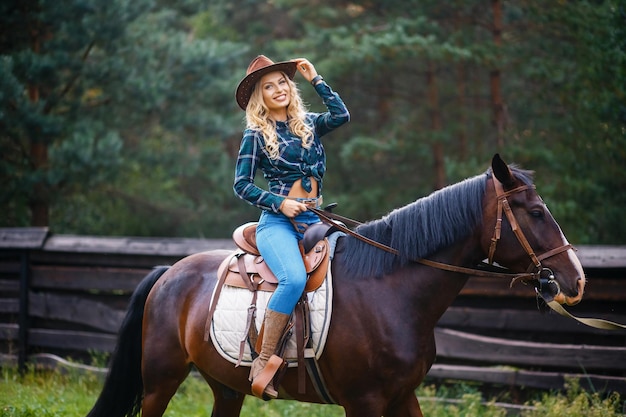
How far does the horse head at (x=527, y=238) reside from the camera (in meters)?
3.74

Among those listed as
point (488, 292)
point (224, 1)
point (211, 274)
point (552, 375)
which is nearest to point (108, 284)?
point (211, 274)

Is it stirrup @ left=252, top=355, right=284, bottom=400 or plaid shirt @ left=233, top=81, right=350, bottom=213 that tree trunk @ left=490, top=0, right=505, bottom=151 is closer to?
plaid shirt @ left=233, top=81, right=350, bottom=213

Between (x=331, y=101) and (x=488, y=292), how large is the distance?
10.3 ft

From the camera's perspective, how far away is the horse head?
3.74 meters

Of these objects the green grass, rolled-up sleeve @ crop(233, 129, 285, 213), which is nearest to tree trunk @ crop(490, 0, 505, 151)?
the green grass

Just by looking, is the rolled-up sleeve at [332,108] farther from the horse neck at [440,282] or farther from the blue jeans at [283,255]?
the horse neck at [440,282]

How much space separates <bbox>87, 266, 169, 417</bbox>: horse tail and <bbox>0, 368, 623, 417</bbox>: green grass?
1.40 metres

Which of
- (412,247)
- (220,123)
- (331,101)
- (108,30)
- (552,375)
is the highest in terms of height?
(331,101)

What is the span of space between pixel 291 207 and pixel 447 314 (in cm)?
328

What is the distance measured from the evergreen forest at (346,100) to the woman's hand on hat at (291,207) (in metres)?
4.72

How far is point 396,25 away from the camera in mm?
13344

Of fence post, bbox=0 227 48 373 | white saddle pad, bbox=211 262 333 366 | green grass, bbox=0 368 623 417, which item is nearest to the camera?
white saddle pad, bbox=211 262 333 366

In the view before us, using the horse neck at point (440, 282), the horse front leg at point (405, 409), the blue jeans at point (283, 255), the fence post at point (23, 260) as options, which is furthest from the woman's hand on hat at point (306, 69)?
the fence post at point (23, 260)

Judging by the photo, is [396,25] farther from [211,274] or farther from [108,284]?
[211,274]
